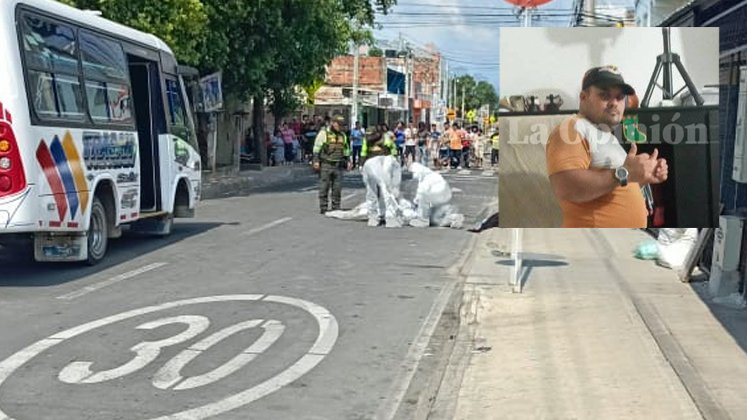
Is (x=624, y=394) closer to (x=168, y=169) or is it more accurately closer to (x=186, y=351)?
(x=186, y=351)

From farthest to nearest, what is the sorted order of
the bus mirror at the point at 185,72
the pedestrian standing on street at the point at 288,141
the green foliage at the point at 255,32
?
the pedestrian standing on street at the point at 288,141
the green foliage at the point at 255,32
the bus mirror at the point at 185,72

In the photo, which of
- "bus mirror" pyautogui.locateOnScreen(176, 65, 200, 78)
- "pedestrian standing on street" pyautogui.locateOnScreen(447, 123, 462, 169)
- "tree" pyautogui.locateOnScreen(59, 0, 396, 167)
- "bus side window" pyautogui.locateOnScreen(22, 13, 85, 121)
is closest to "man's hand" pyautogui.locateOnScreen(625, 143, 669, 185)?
"bus side window" pyautogui.locateOnScreen(22, 13, 85, 121)

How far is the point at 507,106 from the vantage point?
30.2ft

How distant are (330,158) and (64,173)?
28.2ft

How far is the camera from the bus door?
14992 mm

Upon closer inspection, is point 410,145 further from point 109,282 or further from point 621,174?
point 621,174

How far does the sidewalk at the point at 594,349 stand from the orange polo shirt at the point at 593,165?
0.95 m

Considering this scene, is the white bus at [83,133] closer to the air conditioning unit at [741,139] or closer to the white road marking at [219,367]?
the white road marking at [219,367]

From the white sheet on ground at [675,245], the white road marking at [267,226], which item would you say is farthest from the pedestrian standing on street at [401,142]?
the white sheet on ground at [675,245]

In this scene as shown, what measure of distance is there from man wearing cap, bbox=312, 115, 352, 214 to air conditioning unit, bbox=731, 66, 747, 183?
10.4 meters

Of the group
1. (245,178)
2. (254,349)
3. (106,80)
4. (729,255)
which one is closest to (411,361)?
(254,349)

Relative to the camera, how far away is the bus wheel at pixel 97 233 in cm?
1255

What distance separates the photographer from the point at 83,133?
1220 cm

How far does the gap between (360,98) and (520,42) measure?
177 ft
